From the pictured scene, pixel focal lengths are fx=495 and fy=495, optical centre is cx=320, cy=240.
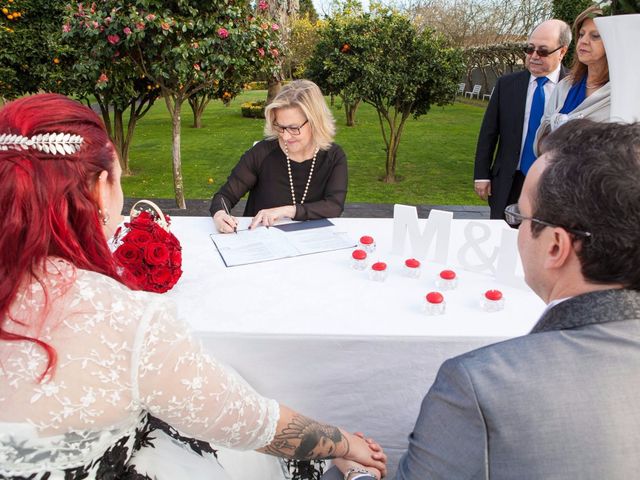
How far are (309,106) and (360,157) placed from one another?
7.47m

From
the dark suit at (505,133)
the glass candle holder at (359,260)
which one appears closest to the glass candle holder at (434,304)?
the glass candle holder at (359,260)

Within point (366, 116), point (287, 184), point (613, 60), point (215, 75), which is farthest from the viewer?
point (366, 116)

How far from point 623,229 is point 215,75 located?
4.65 m

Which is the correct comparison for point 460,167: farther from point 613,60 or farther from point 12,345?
point 12,345

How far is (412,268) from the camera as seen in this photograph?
2.10m

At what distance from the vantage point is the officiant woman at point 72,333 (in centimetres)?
98

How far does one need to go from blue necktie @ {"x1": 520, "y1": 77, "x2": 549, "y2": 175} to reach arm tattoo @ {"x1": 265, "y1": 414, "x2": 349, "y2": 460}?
3.07 metres

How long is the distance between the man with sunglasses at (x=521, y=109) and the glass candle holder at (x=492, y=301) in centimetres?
229

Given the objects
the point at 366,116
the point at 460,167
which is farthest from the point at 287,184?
the point at 366,116

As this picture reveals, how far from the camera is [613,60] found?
2404 mm

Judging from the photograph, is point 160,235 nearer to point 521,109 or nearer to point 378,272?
point 378,272

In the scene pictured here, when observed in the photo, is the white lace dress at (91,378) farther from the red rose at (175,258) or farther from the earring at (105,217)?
the red rose at (175,258)

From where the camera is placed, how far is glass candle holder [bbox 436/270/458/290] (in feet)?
6.54

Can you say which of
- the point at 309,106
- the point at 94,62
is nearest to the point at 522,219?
the point at 309,106
